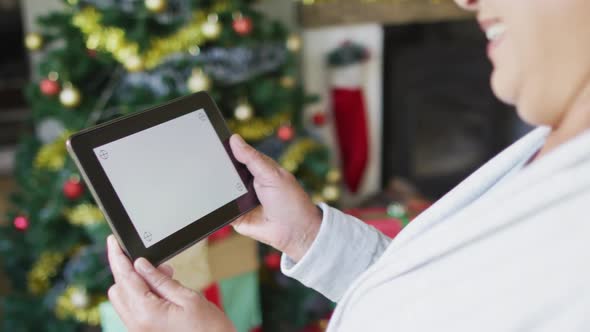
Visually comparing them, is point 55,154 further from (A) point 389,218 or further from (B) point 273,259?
(A) point 389,218

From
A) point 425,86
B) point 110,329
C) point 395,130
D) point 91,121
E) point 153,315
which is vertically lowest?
point 395,130

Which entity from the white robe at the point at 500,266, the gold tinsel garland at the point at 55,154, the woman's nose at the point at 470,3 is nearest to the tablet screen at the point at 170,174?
the white robe at the point at 500,266

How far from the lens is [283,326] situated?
1.97m

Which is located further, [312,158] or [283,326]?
[283,326]

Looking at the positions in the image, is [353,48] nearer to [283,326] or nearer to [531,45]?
[283,326]

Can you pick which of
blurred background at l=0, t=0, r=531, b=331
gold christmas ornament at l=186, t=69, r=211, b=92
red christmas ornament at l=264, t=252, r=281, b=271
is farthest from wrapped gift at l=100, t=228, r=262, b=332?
gold christmas ornament at l=186, t=69, r=211, b=92

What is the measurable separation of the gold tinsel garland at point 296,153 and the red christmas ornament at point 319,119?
481mm

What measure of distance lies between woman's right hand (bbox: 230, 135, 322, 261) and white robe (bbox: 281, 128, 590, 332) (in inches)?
8.0

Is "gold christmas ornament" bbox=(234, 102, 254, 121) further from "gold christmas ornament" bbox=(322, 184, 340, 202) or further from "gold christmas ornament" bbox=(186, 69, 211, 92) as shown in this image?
"gold christmas ornament" bbox=(322, 184, 340, 202)

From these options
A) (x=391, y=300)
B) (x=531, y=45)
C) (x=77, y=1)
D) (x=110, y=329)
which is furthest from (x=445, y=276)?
(x=77, y=1)

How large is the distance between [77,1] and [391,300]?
146 centimetres

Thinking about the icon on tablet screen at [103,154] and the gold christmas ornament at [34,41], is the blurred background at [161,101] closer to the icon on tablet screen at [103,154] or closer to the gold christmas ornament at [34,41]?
the gold christmas ornament at [34,41]

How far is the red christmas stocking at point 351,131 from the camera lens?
251 centimetres

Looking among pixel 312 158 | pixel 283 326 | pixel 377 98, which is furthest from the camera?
pixel 377 98
